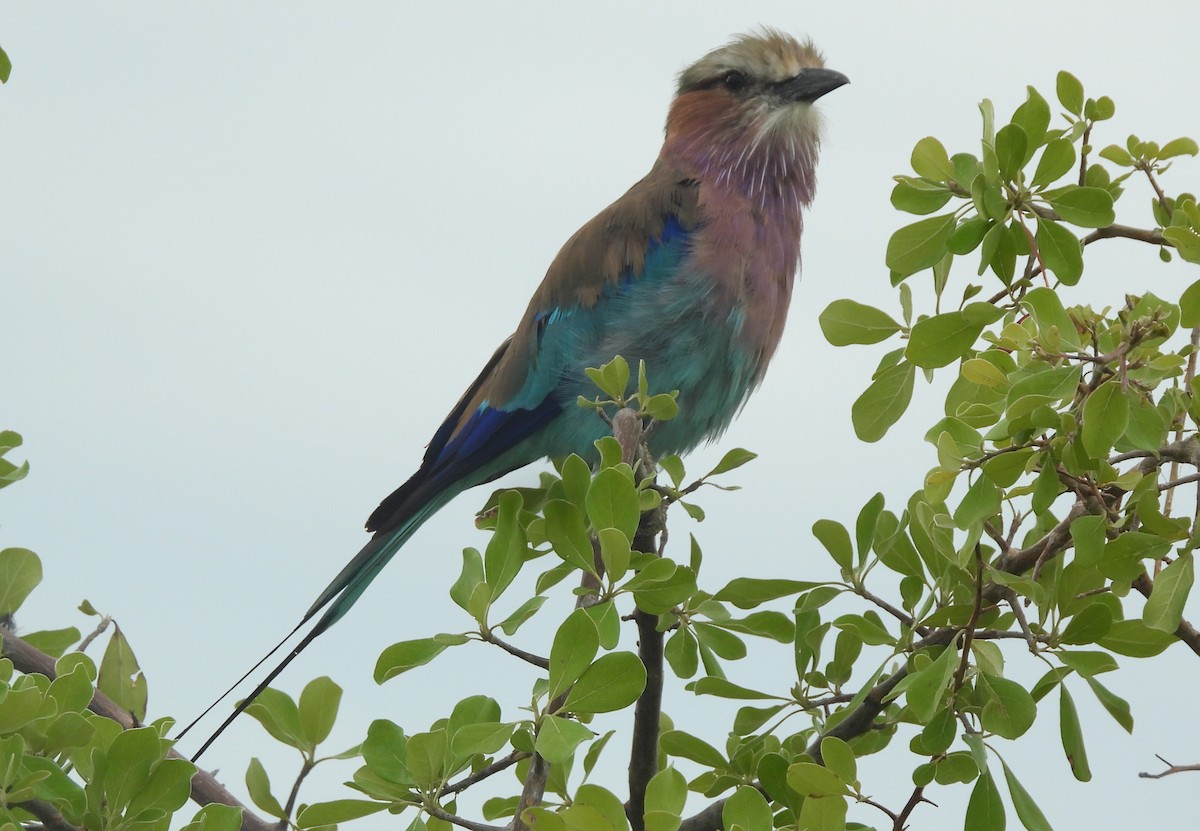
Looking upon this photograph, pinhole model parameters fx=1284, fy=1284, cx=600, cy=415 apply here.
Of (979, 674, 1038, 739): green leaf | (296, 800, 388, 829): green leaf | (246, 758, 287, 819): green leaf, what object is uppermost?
(979, 674, 1038, 739): green leaf

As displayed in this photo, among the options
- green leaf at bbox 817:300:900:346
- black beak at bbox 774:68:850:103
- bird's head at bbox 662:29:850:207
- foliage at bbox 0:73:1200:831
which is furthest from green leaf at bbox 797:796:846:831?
black beak at bbox 774:68:850:103

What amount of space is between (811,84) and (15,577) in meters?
3.13

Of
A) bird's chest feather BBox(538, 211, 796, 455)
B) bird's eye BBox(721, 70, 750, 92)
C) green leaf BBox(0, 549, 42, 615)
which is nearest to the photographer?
green leaf BBox(0, 549, 42, 615)

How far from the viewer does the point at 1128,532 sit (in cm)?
180

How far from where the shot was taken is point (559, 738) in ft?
5.53

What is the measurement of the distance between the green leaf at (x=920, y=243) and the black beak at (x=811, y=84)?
2528 millimetres

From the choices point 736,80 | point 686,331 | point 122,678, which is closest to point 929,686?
point 122,678

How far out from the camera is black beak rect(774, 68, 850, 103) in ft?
14.6

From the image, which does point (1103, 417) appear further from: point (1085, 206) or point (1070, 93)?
point (1070, 93)

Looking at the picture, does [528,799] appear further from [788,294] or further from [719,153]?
[719,153]

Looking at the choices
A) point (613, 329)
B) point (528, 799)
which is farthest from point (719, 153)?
point (528, 799)

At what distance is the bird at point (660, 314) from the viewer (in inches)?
156

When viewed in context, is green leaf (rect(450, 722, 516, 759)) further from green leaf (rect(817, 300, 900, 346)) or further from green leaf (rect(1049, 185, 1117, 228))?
green leaf (rect(1049, 185, 1117, 228))

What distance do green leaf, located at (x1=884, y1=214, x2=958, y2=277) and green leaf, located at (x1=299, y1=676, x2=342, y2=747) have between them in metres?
1.17
